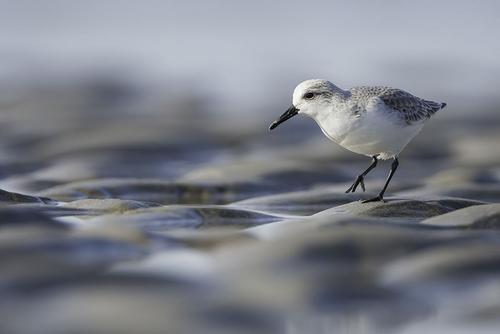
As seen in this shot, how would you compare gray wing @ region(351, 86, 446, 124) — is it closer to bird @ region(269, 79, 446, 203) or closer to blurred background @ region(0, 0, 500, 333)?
bird @ region(269, 79, 446, 203)

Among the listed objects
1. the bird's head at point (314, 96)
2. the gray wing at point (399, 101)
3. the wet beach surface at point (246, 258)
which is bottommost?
the wet beach surface at point (246, 258)

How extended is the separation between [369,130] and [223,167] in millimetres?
2435

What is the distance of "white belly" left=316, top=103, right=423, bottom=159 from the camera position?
613cm

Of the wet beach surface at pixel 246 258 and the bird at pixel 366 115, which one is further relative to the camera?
the bird at pixel 366 115

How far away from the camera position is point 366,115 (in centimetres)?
611

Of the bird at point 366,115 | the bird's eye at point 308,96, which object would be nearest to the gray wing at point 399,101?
the bird at point 366,115

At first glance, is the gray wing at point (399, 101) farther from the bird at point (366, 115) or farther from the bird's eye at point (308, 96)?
the bird's eye at point (308, 96)

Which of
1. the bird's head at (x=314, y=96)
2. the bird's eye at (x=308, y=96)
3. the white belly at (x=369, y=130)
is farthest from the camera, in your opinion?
the bird's eye at (x=308, y=96)

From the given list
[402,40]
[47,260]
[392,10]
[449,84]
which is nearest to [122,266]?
[47,260]

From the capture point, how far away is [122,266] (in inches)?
167

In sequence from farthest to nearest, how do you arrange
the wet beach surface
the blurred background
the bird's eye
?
the bird's eye, the blurred background, the wet beach surface

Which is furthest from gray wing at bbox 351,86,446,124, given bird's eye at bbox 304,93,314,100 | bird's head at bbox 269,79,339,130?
bird's eye at bbox 304,93,314,100

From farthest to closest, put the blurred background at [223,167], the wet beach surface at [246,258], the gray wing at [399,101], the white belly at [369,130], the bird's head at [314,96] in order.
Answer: the bird's head at [314,96] < the gray wing at [399,101] < the white belly at [369,130] < the blurred background at [223,167] < the wet beach surface at [246,258]

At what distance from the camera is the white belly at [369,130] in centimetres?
613
